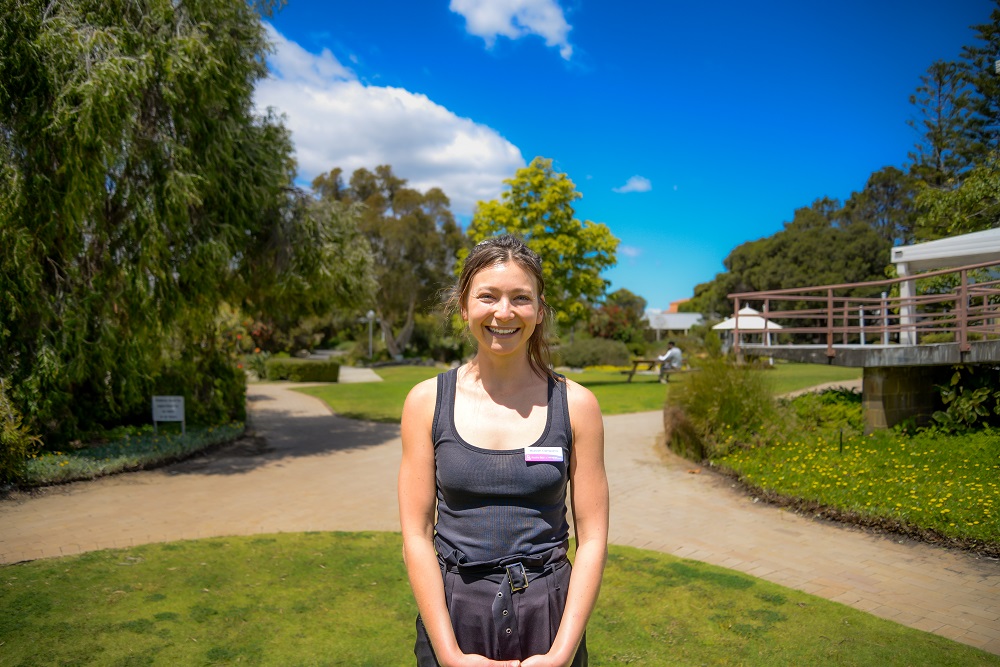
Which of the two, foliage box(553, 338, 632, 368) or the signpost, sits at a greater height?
foliage box(553, 338, 632, 368)

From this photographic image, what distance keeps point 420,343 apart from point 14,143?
38845mm

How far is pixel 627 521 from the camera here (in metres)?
7.00

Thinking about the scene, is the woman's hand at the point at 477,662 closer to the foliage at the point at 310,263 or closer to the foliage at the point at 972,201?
the foliage at the point at 310,263

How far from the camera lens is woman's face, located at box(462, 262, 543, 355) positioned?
190 cm

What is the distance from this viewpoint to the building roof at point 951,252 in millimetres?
9508

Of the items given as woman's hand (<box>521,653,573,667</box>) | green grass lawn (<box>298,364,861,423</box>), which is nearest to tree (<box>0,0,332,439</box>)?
green grass lawn (<box>298,364,861,423</box>)

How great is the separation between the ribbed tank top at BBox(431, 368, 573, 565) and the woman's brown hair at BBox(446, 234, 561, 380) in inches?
10.9

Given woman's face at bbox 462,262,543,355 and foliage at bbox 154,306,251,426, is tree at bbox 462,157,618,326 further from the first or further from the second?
woman's face at bbox 462,262,543,355

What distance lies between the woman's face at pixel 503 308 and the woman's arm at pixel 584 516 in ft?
0.80

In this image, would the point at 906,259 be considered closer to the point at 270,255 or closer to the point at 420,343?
the point at 270,255

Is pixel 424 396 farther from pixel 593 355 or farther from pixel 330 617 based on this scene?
pixel 593 355

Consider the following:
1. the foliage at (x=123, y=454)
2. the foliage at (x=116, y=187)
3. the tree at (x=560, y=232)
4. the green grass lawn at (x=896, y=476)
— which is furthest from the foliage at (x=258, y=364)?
the green grass lawn at (x=896, y=476)

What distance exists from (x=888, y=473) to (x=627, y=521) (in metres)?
2.82

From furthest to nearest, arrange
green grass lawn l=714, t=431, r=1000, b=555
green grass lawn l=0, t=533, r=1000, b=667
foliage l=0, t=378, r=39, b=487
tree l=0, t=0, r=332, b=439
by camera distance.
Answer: tree l=0, t=0, r=332, b=439
foliage l=0, t=378, r=39, b=487
green grass lawn l=714, t=431, r=1000, b=555
green grass lawn l=0, t=533, r=1000, b=667
